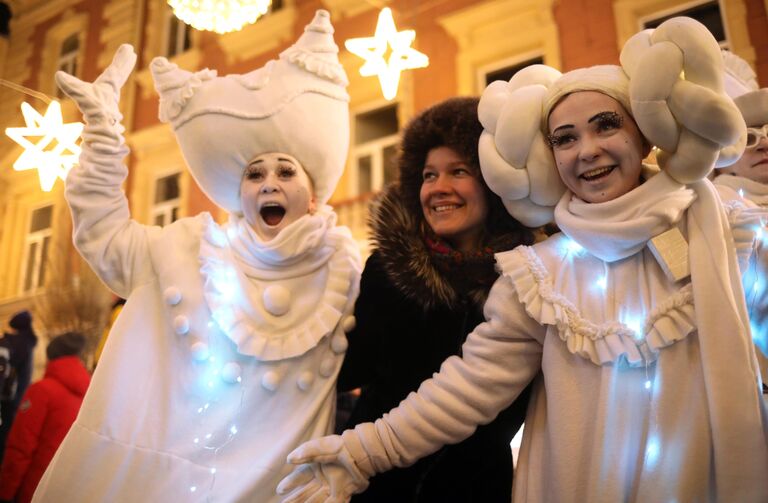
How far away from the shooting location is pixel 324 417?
208 cm

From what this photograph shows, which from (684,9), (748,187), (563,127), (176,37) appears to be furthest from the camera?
(176,37)

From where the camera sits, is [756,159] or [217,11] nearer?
[756,159]

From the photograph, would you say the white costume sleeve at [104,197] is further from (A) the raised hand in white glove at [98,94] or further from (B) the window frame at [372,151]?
(B) the window frame at [372,151]

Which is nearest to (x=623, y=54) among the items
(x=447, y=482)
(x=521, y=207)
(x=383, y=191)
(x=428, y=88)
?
(x=521, y=207)

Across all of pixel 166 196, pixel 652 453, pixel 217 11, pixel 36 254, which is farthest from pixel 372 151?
pixel 652 453

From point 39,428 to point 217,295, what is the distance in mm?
1702

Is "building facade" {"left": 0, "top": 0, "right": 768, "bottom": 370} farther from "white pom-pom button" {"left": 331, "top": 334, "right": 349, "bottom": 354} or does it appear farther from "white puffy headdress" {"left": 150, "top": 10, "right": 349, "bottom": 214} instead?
"white pom-pom button" {"left": 331, "top": 334, "right": 349, "bottom": 354}

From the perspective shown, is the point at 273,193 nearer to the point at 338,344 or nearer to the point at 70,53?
the point at 338,344

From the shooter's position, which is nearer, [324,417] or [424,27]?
[324,417]

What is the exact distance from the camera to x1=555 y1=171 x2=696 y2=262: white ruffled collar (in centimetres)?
148

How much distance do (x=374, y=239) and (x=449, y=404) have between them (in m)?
0.69

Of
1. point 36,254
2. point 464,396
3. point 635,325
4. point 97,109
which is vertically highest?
point 36,254

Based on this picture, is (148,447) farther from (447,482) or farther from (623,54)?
(623,54)

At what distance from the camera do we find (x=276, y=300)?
6.86 feet
